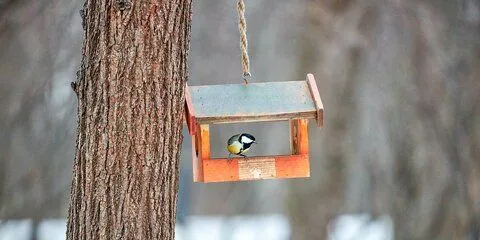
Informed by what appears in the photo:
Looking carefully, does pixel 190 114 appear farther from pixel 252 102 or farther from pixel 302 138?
pixel 302 138

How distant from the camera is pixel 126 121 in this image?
2.28 m

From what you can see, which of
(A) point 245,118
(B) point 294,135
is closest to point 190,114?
(A) point 245,118

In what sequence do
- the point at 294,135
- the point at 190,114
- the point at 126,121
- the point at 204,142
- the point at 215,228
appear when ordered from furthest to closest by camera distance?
the point at 215,228 → the point at 294,135 → the point at 204,142 → the point at 190,114 → the point at 126,121

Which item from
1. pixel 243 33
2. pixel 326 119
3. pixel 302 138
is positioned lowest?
pixel 302 138

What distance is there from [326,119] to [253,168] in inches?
95.5

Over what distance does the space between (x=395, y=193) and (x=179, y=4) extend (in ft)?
10.8

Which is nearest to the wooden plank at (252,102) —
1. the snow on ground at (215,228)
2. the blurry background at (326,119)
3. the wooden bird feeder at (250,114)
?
the wooden bird feeder at (250,114)

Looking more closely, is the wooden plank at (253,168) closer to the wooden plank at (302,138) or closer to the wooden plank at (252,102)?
the wooden plank at (302,138)

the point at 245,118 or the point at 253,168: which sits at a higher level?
the point at 245,118

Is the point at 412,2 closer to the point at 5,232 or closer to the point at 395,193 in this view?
the point at 395,193

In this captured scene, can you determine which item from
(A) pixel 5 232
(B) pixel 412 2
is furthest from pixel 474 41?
(A) pixel 5 232

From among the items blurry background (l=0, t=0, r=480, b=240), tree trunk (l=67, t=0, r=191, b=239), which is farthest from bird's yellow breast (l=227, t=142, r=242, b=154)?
blurry background (l=0, t=0, r=480, b=240)

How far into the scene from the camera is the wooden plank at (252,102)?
273 centimetres

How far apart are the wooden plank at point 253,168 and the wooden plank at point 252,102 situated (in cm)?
19
